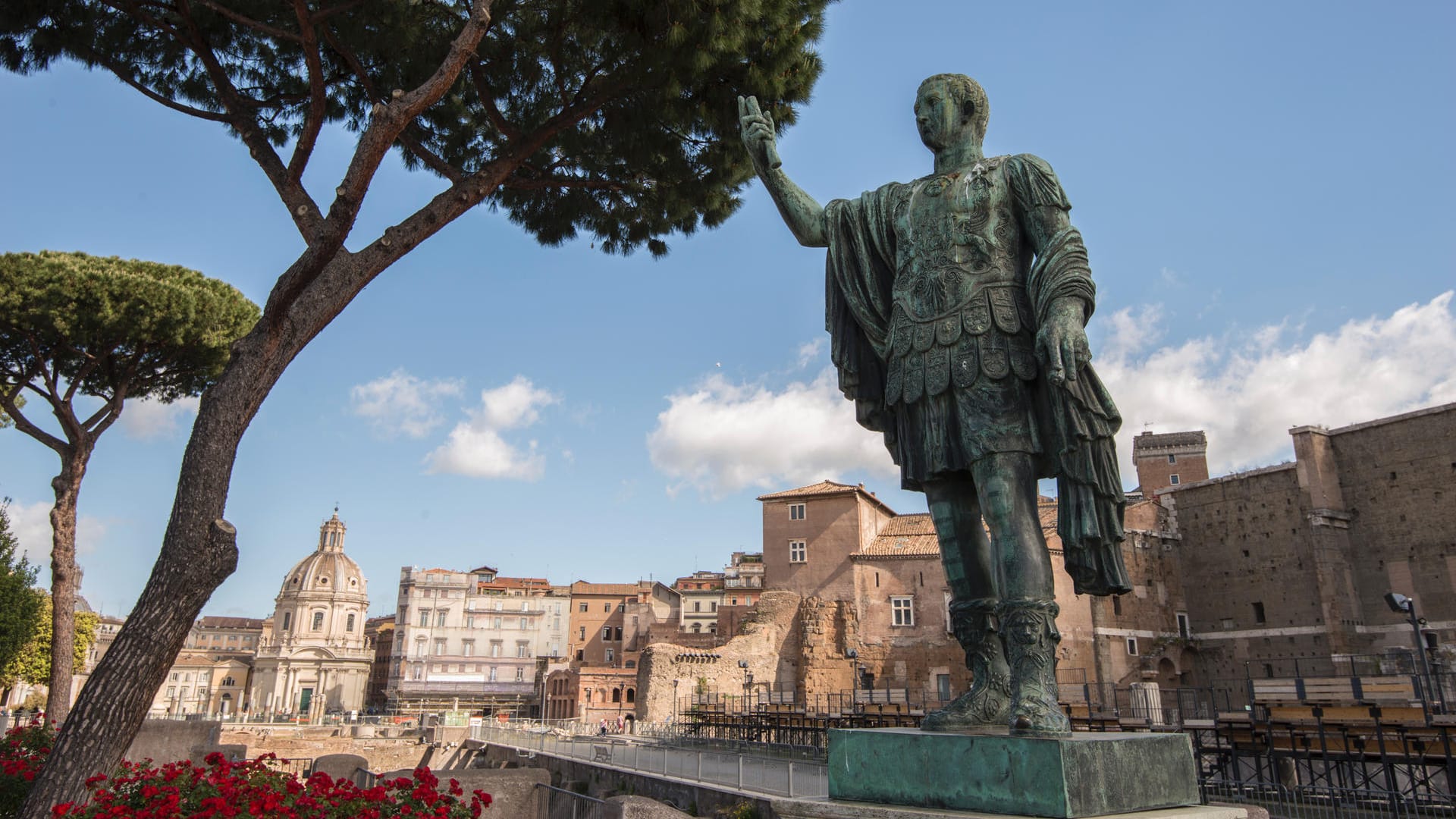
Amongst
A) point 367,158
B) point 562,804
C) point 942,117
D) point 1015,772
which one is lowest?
point 562,804

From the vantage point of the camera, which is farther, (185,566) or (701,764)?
(701,764)

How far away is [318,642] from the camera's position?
211ft

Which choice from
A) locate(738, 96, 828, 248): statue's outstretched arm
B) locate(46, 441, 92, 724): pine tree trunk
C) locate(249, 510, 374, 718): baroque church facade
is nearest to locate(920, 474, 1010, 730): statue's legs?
locate(738, 96, 828, 248): statue's outstretched arm

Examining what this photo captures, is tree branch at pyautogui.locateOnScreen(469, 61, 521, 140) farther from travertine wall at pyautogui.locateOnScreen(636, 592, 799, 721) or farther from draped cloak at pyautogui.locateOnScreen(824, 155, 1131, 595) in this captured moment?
travertine wall at pyautogui.locateOnScreen(636, 592, 799, 721)

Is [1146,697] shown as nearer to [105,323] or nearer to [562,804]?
[562,804]

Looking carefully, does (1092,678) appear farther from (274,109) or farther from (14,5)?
(14,5)

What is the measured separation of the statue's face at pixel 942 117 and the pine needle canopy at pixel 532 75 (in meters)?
4.54

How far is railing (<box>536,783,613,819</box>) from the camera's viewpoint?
10041mm

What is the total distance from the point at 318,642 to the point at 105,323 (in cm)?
5657

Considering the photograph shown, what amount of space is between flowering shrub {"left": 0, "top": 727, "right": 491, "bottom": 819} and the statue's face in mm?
4410

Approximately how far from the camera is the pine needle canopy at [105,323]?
14.4 meters

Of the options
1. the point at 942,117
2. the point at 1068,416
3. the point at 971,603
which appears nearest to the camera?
the point at 1068,416

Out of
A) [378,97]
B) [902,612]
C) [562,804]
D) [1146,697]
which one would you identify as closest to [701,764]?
[562,804]

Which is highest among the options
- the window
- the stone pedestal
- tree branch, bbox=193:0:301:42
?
tree branch, bbox=193:0:301:42
